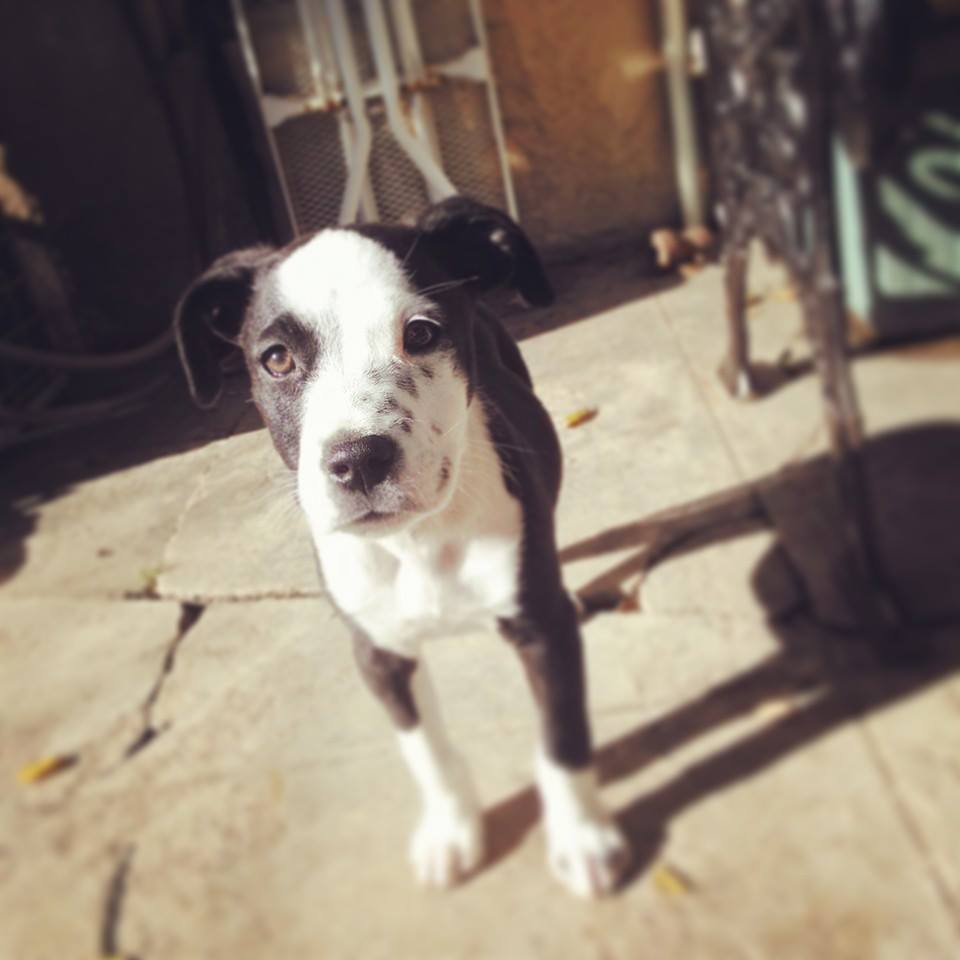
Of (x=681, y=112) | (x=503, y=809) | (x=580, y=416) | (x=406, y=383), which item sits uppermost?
(x=681, y=112)

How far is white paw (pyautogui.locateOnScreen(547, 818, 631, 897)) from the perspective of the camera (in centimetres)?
65

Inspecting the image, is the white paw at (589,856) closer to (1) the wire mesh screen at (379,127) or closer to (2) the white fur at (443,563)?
(2) the white fur at (443,563)

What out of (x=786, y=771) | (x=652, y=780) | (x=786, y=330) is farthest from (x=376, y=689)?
(x=786, y=330)

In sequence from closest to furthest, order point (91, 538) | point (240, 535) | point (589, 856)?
point (589, 856)
point (240, 535)
point (91, 538)

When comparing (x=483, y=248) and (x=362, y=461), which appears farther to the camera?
(x=483, y=248)

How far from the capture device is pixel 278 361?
65 centimetres

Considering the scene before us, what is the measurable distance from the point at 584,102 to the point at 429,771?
0.63 metres

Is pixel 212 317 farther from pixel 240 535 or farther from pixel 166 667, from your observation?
pixel 166 667

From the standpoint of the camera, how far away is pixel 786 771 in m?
0.62

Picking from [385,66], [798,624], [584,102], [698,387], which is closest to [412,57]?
[385,66]

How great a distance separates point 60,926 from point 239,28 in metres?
0.77

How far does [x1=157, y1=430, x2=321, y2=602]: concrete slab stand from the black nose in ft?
0.37

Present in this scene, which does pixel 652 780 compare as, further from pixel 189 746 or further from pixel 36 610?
pixel 36 610

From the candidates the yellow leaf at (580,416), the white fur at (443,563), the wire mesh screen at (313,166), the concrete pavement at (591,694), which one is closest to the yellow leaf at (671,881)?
the concrete pavement at (591,694)
